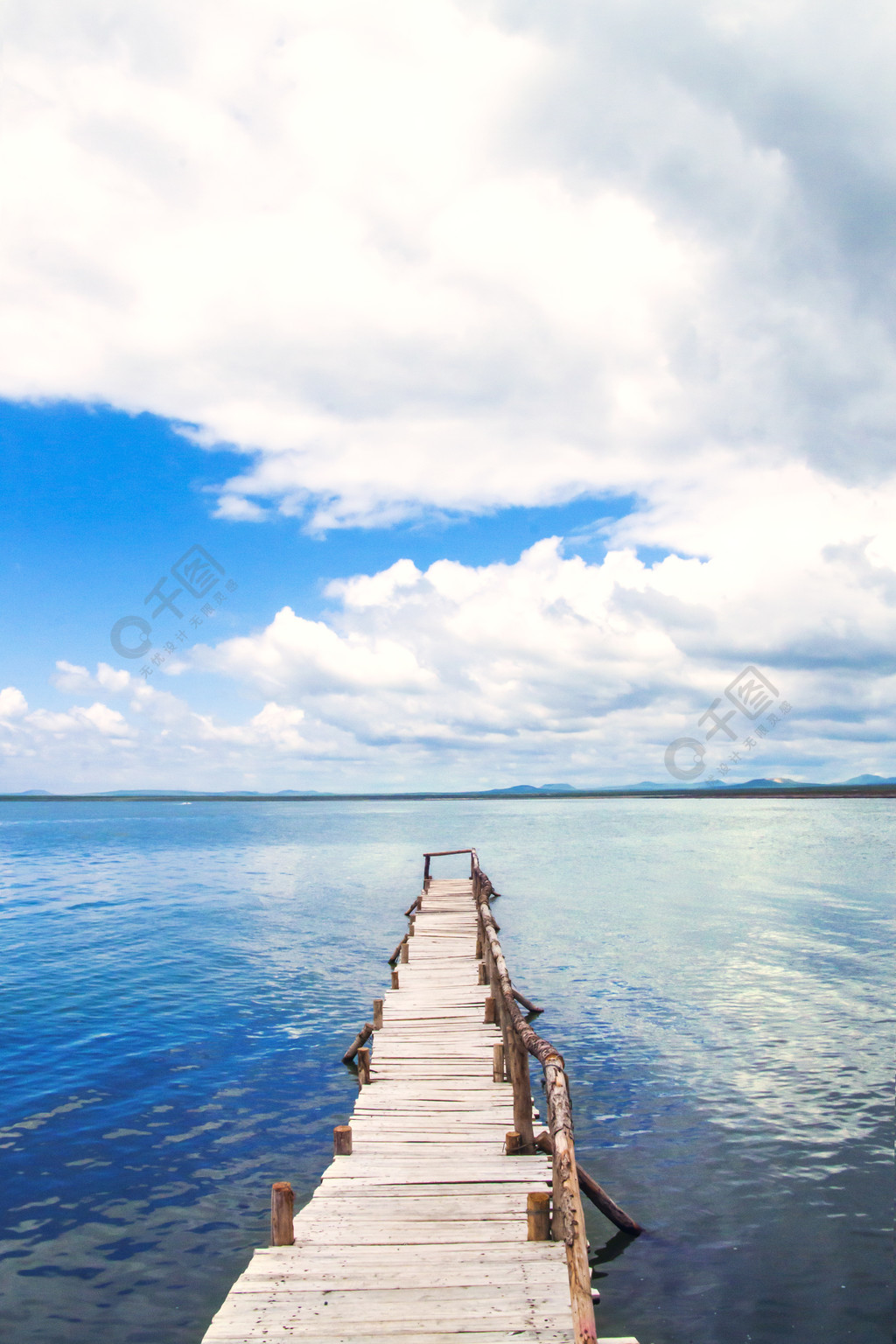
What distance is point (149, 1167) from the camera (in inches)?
526

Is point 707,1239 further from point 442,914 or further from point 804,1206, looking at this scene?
point 442,914

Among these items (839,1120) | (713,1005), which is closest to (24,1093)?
(839,1120)

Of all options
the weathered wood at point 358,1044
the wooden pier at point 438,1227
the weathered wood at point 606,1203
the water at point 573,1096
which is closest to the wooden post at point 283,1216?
the wooden pier at point 438,1227

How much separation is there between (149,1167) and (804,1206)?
35.1 feet

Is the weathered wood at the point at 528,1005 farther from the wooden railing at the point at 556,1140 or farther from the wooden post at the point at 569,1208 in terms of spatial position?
the wooden post at the point at 569,1208

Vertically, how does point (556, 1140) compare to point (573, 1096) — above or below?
above

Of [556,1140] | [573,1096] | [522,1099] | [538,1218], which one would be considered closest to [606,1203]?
[522,1099]

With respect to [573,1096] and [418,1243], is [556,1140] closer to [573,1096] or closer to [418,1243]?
[418,1243]

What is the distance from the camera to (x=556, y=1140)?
7883 mm

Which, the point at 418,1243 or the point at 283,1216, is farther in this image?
the point at 418,1243

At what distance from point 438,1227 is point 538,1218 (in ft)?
4.12

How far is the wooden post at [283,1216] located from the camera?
820cm

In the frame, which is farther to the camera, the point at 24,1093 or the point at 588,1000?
the point at 588,1000

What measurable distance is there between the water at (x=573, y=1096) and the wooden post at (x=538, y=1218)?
2.30m
